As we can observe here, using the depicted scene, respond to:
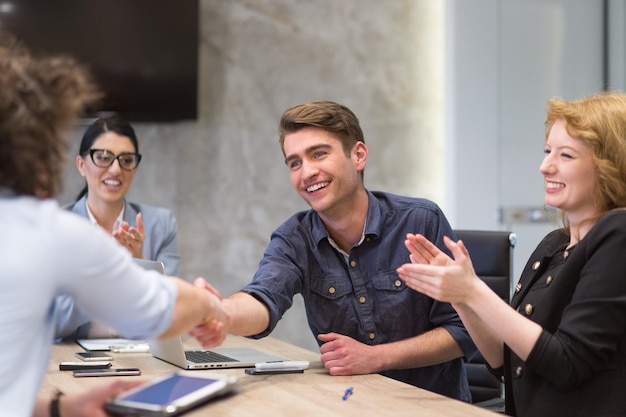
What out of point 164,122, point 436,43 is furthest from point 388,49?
point 164,122

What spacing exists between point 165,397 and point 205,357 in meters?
1.01

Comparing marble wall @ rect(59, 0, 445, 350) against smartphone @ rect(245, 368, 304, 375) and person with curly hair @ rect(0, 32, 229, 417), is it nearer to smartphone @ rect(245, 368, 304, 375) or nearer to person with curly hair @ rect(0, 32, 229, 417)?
smartphone @ rect(245, 368, 304, 375)

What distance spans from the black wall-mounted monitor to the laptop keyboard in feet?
7.11

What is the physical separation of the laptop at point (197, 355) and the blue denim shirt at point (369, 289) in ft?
0.61

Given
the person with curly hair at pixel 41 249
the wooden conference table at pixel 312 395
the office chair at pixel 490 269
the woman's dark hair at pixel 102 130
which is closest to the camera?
the person with curly hair at pixel 41 249

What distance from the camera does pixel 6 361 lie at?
1261 mm

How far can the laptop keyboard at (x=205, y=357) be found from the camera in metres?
→ 2.41

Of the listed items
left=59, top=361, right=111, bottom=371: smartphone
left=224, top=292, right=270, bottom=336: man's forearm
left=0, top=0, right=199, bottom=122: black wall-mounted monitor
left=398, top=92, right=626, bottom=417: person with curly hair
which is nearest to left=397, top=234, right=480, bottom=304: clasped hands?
left=398, top=92, right=626, bottom=417: person with curly hair

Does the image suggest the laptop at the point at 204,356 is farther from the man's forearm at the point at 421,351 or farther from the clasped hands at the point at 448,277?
the clasped hands at the point at 448,277

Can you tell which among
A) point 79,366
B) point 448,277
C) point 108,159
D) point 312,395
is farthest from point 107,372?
point 108,159

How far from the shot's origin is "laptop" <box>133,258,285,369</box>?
7.68 feet

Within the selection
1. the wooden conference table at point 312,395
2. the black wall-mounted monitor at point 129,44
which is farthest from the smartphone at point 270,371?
the black wall-mounted monitor at point 129,44

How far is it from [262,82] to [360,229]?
233 centimetres

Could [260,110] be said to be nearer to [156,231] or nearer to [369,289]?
[156,231]
